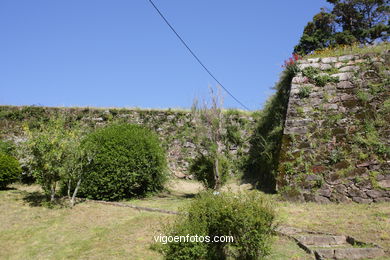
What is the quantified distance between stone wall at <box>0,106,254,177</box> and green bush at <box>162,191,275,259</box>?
424 inches

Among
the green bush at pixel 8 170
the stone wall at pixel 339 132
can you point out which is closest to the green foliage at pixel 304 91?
the stone wall at pixel 339 132

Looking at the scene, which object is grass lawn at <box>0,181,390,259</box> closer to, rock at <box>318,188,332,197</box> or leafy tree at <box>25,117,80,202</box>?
rock at <box>318,188,332,197</box>

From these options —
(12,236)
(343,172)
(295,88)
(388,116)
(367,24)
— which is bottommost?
(12,236)

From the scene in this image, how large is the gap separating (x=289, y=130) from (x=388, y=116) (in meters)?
2.72

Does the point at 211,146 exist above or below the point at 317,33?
below

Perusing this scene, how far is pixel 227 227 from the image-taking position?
4875 mm

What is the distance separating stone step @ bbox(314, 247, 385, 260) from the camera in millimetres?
5039

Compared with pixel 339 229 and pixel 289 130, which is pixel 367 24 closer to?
pixel 289 130

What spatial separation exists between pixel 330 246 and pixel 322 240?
19 cm

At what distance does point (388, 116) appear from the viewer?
9.21 meters

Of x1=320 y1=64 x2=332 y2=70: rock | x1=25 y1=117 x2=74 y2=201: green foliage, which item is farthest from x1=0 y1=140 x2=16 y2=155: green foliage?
x1=320 y1=64 x2=332 y2=70: rock

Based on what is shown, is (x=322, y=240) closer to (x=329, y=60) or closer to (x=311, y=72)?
(x=311, y=72)

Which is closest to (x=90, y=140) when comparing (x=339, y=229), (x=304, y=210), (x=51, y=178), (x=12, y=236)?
(x=51, y=178)

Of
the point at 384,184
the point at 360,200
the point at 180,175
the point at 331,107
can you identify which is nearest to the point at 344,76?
the point at 331,107
